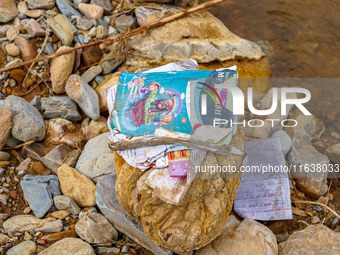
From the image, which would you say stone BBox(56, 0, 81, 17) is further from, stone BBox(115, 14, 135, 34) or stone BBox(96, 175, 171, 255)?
stone BBox(96, 175, 171, 255)

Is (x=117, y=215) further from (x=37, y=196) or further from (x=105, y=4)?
(x=105, y=4)

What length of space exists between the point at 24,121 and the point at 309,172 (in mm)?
2540

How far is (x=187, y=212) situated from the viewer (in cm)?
187

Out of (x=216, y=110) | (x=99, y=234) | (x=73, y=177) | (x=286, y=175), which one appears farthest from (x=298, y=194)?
(x=73, y=177)

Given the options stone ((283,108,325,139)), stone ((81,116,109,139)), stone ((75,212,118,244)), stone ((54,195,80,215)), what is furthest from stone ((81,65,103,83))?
stone ((283,108,325,139))

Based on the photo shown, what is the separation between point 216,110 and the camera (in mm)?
2125

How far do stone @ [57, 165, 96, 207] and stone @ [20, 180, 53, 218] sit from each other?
131mm

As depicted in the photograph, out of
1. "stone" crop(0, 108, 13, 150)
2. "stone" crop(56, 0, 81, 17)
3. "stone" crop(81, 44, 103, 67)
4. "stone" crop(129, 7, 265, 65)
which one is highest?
"stone" crop(56, 0, 81, 17)

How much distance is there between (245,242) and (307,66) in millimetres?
2705

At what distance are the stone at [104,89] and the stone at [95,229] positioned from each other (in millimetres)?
1156

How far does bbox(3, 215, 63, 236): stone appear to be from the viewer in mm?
2145

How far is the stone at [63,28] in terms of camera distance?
126 inches

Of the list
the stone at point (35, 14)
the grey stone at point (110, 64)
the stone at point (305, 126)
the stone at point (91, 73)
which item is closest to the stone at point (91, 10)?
the stone at point (35, 14)

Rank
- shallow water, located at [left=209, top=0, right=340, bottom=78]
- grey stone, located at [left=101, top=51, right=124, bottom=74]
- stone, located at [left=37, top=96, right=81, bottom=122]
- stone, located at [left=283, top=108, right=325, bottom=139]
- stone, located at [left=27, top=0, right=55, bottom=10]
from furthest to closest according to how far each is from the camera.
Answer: shallow water, located at [left=209, top=0, right=340, bottom=78] → stone, located at [left=27, top=0, right=55, bottom=10] → grey stone, located at [left=101, top=51, right=124, bottom=74] → stone, located at [left=283, top=108, right=325, bottom=139] → stone, located at [left=37, top=96, right=81, bottom=122]
